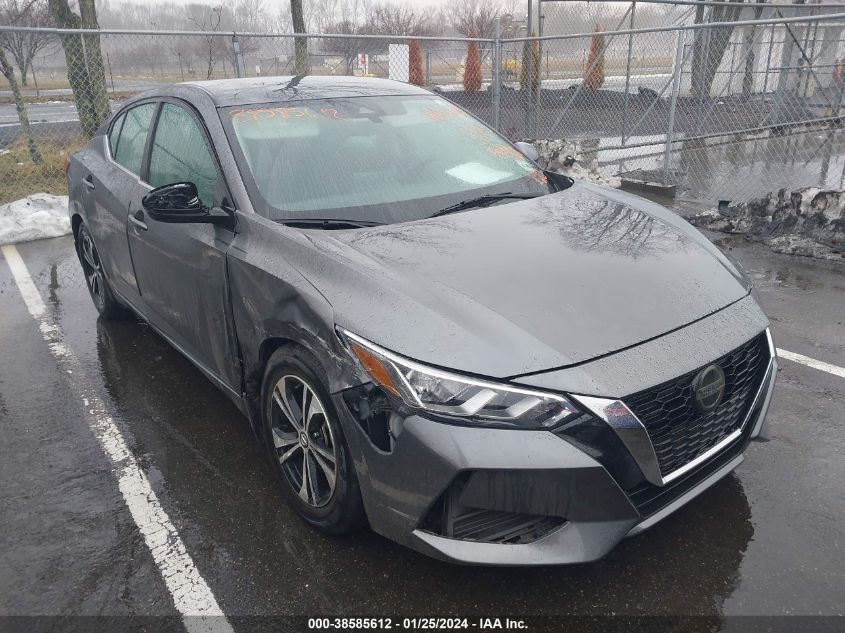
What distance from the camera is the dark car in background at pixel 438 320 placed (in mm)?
2053

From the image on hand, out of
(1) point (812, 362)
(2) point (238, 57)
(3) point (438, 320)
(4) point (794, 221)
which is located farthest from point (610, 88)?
(3) point (438, 320)

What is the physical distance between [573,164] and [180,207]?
654cm

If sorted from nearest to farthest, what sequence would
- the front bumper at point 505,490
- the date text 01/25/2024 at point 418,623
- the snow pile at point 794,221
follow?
the front bumper at point 505,490, the date text 01/25/2024 at point 418,623, the snow pile at point 794,221

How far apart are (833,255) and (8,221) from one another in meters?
8.50

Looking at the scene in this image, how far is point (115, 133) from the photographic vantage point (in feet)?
14.8

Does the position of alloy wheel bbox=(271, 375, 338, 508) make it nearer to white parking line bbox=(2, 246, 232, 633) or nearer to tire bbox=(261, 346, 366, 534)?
tire bbox=(261, 346, 366, 534)

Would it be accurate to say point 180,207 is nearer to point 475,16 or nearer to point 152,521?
point 152,521

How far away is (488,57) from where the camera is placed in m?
11.1

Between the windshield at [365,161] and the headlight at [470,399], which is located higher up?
the windshield at [365,161]

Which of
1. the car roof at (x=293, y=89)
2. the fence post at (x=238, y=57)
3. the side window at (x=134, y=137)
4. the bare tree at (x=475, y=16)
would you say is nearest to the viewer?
the car roof at (x=293, y=89)

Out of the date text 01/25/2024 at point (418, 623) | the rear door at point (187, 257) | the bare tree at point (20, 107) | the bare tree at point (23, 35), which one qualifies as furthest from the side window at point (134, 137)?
the bare tree at point (23, 35)

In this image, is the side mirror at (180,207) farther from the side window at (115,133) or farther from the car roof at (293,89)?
the side window at (115,133)

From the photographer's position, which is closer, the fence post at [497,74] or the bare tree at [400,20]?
the fence post at [497,74]

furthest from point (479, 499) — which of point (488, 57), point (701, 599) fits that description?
point (488, 57)
